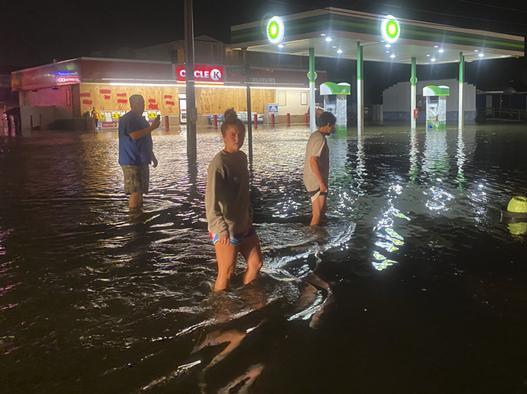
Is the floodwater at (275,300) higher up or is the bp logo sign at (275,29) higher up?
the bp logo sign at (275,29)

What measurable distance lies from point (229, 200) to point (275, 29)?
21.7 meters

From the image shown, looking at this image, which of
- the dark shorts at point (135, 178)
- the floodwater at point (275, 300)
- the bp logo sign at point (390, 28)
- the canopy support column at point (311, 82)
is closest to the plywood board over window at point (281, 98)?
the canopy support column at point (311, 82)

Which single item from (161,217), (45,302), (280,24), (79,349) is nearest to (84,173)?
(161,217)

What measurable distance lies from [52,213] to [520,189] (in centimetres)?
806

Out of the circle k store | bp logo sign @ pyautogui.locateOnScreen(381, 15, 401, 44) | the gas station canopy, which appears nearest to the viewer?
the gas station canopy

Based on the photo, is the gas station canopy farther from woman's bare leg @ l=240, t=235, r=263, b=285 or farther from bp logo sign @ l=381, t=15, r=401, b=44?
woman's bare leg @ l=240, t=235, r=263, b=285

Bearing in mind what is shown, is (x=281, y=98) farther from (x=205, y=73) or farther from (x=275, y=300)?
(x=275, y=300)

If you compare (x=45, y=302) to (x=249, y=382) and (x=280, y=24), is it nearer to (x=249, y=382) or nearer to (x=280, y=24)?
(x=249, y=382)

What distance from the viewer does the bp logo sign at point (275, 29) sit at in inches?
984

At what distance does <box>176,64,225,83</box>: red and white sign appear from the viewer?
39.2 metres

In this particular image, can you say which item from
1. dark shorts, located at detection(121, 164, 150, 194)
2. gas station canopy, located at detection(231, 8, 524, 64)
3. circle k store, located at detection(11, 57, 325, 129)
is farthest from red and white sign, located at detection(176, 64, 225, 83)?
dark shorts, located at detection(121, 164, 150, 194)

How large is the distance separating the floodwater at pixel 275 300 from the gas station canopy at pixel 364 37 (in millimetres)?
15429

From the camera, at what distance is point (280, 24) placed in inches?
986

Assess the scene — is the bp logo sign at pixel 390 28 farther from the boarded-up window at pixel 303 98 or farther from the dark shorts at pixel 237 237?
the dark shorts at pixel 237 237
